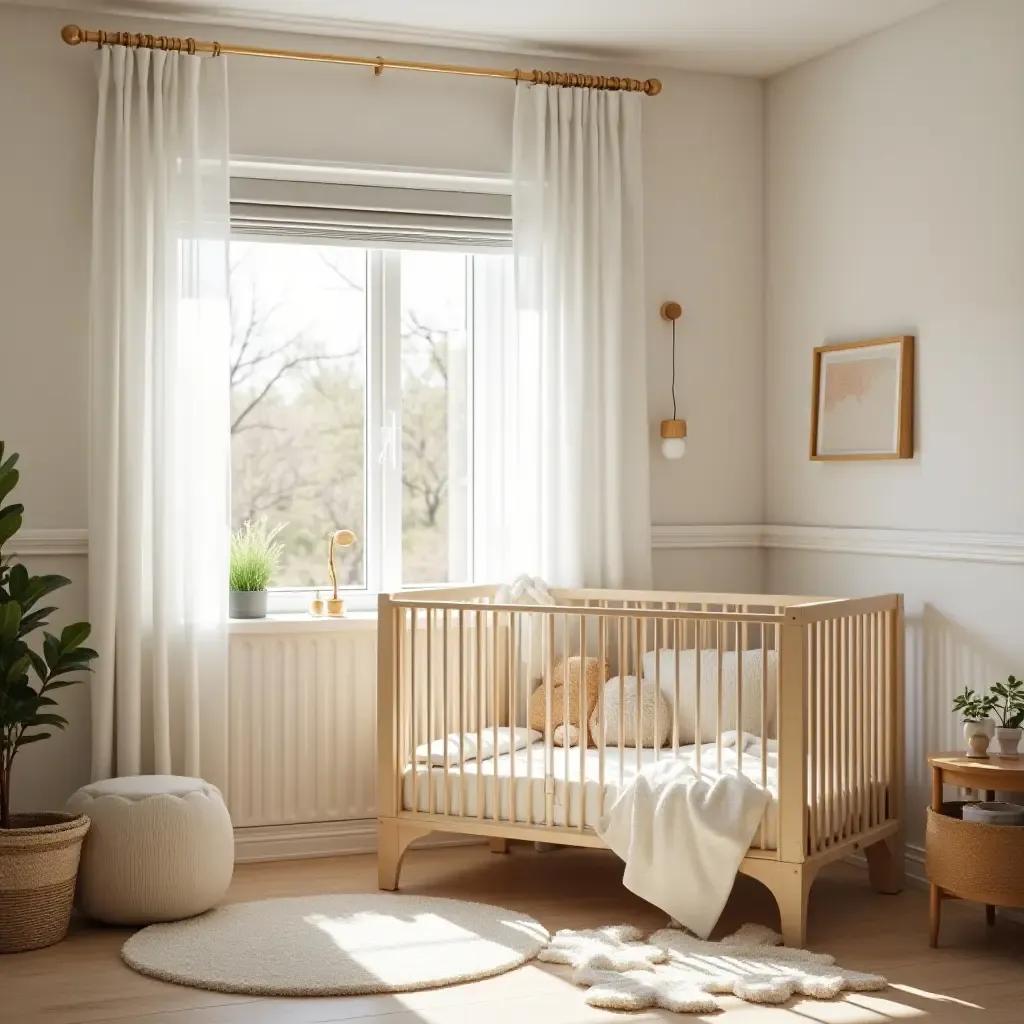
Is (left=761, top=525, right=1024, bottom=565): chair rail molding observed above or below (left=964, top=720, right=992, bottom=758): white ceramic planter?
above

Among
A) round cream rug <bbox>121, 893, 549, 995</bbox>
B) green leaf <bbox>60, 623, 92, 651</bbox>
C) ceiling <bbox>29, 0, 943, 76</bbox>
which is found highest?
ceiling <bbox>29, 0, 943, 76</bbox>

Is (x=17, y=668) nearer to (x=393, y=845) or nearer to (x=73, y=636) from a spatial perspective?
(x=73, y=636)

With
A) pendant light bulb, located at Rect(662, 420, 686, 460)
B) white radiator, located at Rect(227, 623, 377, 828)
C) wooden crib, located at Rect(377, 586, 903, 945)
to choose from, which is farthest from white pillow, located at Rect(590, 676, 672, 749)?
pendant light bulb, located at Rect(662, 420, 686, 460)

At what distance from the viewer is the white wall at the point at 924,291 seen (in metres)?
3.62

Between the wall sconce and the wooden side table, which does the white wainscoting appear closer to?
the wall sconce

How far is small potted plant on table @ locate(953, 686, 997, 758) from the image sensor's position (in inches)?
132

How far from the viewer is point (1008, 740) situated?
337 cm

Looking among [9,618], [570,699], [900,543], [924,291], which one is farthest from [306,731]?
[924,291]

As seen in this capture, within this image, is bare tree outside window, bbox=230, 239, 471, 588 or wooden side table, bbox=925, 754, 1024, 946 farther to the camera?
bare tree outside window, bbox=230, 239, 471, 588

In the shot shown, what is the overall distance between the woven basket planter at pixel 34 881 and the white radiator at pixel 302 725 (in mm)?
789

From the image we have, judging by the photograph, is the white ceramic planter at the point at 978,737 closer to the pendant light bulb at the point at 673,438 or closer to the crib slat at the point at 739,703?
the crib slat at the point at 739,703

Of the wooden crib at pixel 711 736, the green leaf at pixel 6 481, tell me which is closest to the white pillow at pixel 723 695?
the wooden crib at pixel 711 736

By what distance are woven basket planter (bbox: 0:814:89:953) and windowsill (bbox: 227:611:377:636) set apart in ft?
2.88

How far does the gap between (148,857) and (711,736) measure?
1.54 meters
